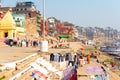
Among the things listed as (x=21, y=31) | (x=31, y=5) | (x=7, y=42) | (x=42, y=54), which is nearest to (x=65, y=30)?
(x=31, y=5)

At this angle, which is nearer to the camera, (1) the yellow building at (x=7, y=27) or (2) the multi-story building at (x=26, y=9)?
(1) the yellow building at (x=7, y=27)

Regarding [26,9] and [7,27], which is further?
[26,9]

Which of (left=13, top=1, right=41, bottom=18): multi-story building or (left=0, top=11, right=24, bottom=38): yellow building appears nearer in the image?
(left=0, top=11, right=24, bottom=38): yellow building

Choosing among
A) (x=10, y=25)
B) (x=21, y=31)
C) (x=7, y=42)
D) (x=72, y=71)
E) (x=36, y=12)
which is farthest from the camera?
(x=36, y=12)

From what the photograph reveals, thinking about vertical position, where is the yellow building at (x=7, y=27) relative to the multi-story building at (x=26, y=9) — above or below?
below

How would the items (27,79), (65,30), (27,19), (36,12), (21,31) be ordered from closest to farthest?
(27,79) < (21,31) < (27,19) < (36,12) < (65,30)

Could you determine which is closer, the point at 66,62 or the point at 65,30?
the point at 66,62

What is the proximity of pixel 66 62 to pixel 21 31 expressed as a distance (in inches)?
1157

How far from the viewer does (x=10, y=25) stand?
3872cm

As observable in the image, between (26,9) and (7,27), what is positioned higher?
(26,9)

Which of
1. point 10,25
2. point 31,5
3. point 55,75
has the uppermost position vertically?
point 31,5

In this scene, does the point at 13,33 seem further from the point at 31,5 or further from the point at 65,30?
the point at 65,30

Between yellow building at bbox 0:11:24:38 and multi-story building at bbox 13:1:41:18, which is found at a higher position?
multi-story building at bbox 13:1:41:18

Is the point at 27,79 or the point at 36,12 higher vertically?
the point at 36,12
